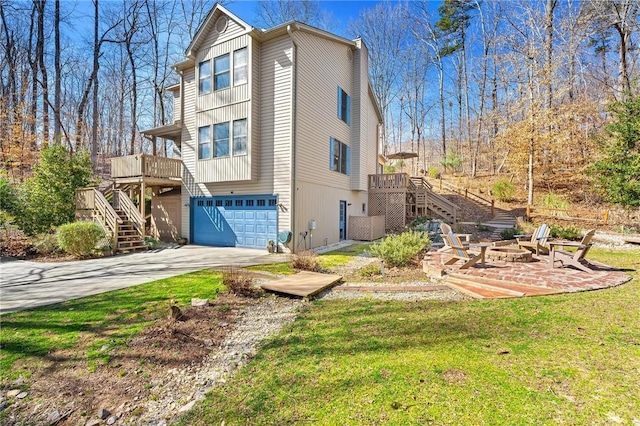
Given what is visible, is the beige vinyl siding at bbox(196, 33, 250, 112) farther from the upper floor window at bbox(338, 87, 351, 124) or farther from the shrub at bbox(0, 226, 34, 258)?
the shrub at bbox(0, 226, 34, 258)

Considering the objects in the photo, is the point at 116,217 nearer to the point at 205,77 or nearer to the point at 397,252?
the point at 205,77

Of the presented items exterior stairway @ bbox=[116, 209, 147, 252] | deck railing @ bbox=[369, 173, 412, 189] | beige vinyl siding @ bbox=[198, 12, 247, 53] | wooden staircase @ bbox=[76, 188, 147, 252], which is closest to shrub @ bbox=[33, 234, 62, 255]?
wooden staircase @ bbox=[76, 188, 147, 252]

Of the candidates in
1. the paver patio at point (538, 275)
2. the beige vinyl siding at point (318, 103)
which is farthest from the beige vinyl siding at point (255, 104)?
the paver patio at point (538, 275)

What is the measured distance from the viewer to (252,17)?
22.9 m

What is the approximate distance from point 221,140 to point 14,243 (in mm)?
8640

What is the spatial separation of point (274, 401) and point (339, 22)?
29.7 metres

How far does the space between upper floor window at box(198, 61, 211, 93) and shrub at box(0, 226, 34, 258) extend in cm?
887

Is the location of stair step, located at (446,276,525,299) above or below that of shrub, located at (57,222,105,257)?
below

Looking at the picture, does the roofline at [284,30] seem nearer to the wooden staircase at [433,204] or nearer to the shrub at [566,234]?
the wooden staircase at [433,204]

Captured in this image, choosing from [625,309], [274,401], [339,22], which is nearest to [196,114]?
[274,401]

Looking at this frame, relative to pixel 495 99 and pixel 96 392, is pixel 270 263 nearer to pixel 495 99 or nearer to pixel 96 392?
pixel 96 392

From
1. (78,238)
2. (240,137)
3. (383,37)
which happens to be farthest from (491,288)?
(383,37)

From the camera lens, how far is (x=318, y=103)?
40.6ft

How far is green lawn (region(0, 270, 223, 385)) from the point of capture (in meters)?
3.58
